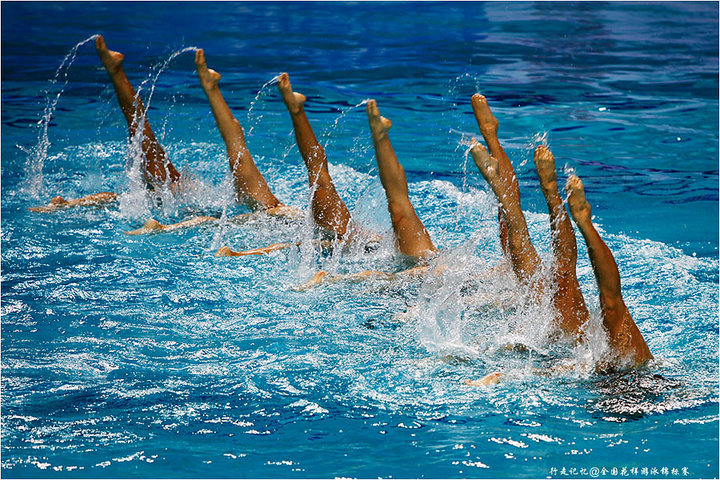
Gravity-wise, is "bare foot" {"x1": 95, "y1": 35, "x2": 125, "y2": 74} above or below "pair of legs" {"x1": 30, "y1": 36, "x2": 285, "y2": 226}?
above

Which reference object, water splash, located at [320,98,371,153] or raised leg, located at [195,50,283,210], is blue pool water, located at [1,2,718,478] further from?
raised leg, located at [195,50,283,210]

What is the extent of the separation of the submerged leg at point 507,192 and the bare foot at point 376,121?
1.50ft

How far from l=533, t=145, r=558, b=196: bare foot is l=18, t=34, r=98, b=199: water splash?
267 cm

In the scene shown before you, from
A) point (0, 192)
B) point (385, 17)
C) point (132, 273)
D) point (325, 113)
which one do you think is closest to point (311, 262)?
point (132, 273)

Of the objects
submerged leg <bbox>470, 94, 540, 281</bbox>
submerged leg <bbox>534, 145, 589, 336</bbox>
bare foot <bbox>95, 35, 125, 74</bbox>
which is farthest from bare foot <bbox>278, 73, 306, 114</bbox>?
submerged leg <bbox>534, 145, 589, 336</bbox>

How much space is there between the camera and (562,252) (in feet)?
9.12

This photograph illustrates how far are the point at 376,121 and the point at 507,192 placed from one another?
80cm

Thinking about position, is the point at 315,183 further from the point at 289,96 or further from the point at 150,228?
the point at 150,228

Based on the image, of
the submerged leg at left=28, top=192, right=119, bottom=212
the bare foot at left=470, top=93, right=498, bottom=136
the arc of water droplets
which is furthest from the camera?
the arc of water droplets

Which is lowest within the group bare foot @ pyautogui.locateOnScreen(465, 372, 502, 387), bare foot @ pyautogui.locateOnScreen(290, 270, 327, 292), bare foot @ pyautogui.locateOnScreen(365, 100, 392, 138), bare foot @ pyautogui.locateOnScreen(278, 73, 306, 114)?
bare foot @ pyautogui.locateOnScreen(465, 372, 502, 387)

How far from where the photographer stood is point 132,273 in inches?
153

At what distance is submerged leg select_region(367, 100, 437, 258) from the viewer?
11.3ft

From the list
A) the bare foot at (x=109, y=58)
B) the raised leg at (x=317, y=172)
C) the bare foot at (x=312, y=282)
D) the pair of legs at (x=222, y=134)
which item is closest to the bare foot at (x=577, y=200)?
the bare foot at (x=312, y=282)

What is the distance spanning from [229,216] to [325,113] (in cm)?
276
